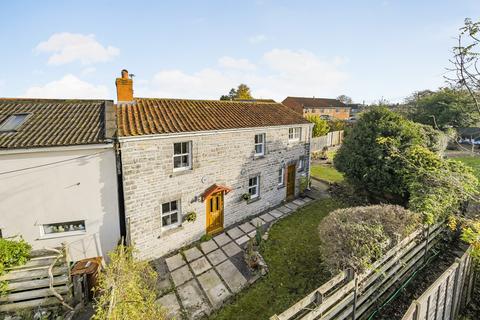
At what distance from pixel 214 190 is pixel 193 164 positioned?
179 cm

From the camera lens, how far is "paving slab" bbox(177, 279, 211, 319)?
24.5ft

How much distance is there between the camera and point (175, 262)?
997 cm

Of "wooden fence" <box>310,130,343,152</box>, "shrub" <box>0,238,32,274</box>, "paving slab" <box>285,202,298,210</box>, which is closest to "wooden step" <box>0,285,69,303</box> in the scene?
"shrub" <box>0,238,32,274</box>

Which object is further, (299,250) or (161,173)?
(299,250)

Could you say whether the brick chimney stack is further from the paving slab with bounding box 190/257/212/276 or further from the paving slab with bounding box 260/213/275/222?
the paving slab with bounding box 260/213/275/222

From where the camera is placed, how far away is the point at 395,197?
12.0m

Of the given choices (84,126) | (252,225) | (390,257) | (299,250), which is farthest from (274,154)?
(84,126)

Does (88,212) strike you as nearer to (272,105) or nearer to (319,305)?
(319,305)

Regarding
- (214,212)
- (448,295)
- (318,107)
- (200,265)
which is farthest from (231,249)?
(318,107)

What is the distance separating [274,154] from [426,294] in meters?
10.4

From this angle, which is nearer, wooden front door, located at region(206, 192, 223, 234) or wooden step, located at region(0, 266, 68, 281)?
wooden step, located at region(0, 266, 68, 281)

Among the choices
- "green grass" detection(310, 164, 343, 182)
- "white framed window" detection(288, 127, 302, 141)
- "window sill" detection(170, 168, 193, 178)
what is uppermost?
"white framed window" detection(288, 127, 302, 141)

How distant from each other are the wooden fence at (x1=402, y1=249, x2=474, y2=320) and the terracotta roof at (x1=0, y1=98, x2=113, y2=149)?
1047cm

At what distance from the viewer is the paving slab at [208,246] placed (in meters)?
10.8
